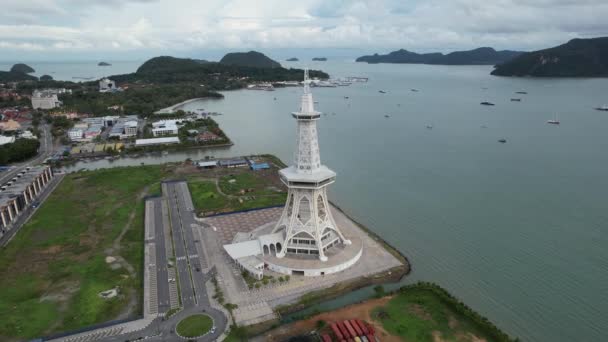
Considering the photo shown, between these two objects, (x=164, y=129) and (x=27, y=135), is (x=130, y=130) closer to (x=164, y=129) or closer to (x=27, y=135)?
(x=164, y=129)

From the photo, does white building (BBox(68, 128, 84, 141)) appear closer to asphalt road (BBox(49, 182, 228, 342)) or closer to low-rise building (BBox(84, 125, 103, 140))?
low-rise building (BBox(84, 125, 103, 140))

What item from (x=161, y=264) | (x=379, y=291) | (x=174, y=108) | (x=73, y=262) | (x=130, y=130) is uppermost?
(x=174, y=108)

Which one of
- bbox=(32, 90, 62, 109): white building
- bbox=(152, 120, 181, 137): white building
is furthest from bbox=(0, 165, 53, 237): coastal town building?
bbox=(32, 90, 62, 109): white building

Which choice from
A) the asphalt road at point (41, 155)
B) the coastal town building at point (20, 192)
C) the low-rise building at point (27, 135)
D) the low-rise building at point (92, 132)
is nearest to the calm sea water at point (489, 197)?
the asphalt road at point (41, 155)

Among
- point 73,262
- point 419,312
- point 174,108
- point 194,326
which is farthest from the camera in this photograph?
point 174,108

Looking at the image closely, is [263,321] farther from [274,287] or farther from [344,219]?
[344,219]

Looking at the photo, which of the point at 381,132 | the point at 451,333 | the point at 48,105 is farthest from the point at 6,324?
the point at 48,105

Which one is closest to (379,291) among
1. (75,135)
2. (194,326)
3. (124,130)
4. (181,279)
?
(194,326)
